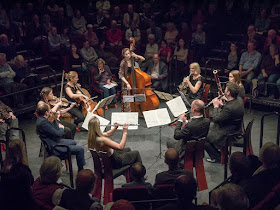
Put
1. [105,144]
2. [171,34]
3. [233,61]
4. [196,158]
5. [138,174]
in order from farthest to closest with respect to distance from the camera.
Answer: [171,34] < [233,61] < [196,158] < [105,144] < [138,174]

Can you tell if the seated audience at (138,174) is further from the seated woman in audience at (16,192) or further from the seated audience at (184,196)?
the seated woman in audience at (16,192)

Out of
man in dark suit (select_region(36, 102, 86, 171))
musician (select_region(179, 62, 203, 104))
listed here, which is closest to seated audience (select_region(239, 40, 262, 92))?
musician (select_region(179, 62, 203, 104))

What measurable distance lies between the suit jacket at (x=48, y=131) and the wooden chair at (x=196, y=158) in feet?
6.14

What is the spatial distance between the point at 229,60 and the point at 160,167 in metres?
4.16

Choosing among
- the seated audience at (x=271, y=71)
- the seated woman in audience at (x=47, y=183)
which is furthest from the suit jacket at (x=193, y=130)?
the seated audience at (x=271, y=71)

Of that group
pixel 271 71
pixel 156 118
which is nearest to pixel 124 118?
pixel 156 118

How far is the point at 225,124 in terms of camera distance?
607cm

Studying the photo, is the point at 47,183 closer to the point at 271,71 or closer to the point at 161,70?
the point at 161,70

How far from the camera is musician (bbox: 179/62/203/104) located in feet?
24.6

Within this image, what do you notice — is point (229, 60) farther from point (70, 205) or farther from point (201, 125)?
point (70, 205)

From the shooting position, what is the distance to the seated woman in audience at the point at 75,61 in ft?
32.0

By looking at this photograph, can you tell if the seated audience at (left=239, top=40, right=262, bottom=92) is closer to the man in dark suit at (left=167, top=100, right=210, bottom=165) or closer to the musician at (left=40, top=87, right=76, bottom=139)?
the man in dark suit at (left=167, top=100, right=210, bottom=165)

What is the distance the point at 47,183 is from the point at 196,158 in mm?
2214

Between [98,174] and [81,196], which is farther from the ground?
[81,196]
